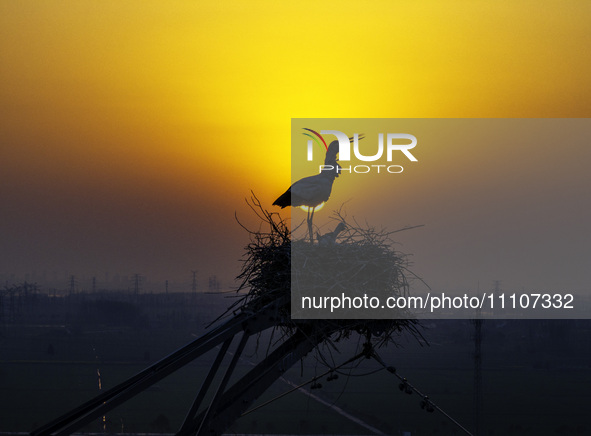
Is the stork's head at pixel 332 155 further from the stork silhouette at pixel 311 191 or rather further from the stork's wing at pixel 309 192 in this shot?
the stork's wing at pixel 309 192

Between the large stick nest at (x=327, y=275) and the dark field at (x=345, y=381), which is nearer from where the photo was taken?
the large stick nest at (x=327, y=275)

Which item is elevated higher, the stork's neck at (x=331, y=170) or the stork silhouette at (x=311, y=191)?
the stork's neck at (x=331, y=170)

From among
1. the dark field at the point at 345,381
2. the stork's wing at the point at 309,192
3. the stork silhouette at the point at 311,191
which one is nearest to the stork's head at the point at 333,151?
the stork silhouette at the point at 311,191

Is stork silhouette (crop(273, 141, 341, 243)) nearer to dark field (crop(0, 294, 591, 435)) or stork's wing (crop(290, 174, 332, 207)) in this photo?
stork's wing (crop(290, 174, 332, 207))

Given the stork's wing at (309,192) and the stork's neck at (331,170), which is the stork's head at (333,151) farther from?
the stork's wing at (309,192)

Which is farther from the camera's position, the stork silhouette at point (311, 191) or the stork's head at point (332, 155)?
the stork's head at point (332, 155)

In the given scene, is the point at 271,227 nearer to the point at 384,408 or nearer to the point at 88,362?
the point at 384,408

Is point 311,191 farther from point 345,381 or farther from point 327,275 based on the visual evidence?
point 345,381

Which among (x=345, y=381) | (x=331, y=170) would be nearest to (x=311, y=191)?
(x=331, y=170)

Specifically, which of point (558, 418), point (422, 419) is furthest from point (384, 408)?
point (558, 418)

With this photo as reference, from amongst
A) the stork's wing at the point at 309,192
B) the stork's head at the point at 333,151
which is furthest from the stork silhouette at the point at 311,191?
the stork's head at the point at 333,151

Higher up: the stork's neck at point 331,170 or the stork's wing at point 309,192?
the stork's neck at point 331,170

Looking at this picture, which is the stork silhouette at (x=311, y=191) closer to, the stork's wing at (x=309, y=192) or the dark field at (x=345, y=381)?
the stork's wing at (x=309, y=192)

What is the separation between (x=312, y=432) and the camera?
94.2 meters
